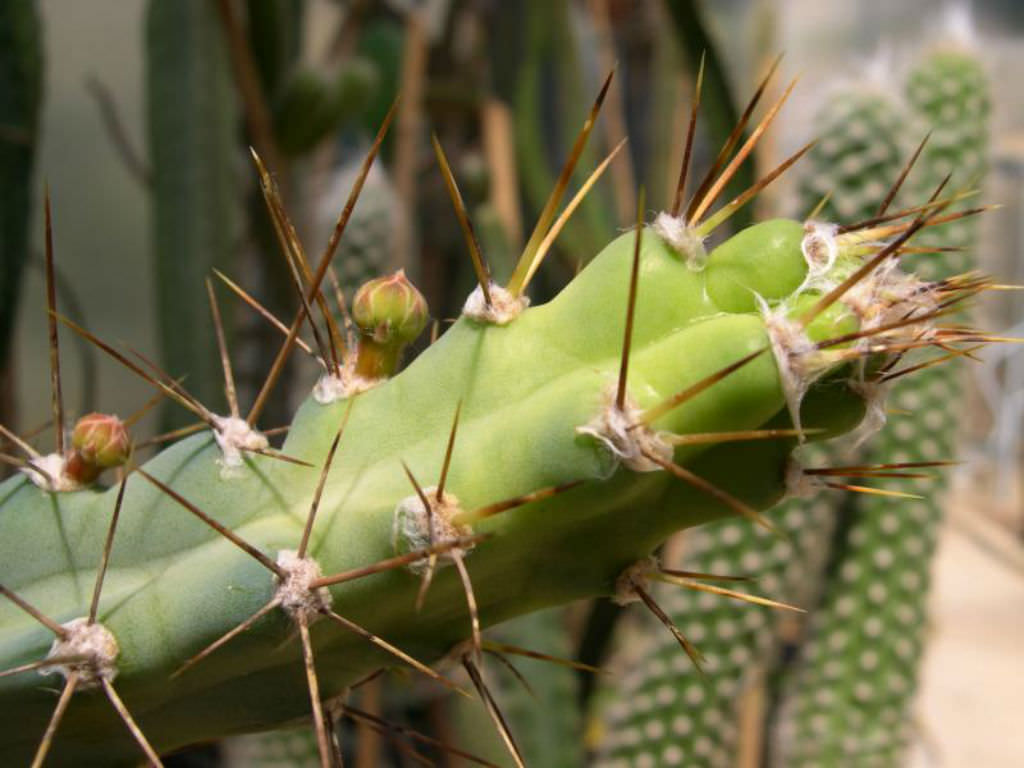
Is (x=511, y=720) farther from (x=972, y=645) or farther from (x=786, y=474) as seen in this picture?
(x=972, y=645)

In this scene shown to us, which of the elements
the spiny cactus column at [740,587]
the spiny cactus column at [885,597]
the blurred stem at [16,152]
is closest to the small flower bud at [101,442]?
the blurred stem at [16,152]

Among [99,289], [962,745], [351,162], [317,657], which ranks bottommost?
[317,657]

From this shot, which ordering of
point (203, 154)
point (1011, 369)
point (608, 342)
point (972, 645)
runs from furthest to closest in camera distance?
point (1011, 369) → point (972, 645) → point (203, 154) → point (608, 342)

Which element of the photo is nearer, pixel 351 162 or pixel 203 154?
pixel 203 154

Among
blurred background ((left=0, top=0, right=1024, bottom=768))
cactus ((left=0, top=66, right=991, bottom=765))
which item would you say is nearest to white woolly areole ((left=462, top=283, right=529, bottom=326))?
cactus ((left=0, top=66, right=991, bottom=765))

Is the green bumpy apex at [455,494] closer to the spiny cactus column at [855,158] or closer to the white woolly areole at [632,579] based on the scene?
the white woolly areole at [632,579]

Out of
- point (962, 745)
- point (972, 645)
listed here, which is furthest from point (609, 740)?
point (972, 645)

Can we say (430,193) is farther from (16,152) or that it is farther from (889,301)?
(889,301)

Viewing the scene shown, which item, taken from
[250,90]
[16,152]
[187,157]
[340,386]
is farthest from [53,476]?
[250,90]
